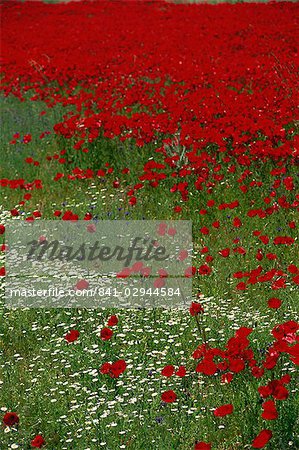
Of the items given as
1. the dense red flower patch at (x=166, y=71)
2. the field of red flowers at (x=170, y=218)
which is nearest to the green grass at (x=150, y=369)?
the field of red flowers at (x=170, y=218)

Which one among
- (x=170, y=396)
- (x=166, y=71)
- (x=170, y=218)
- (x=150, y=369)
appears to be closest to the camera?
(x=170, y=396)

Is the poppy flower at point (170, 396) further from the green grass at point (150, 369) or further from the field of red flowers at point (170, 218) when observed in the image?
the green grass at point (150, 369)

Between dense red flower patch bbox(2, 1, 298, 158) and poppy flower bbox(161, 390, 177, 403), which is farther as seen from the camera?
dense red flower patch bbox(2, 1, 298, 158)

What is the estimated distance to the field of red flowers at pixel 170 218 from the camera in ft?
12.8

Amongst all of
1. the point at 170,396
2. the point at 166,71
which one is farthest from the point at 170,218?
the point at 166,71

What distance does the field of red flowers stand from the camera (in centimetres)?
390

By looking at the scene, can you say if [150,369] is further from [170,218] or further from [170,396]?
[170,218]

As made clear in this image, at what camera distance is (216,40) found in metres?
14.8

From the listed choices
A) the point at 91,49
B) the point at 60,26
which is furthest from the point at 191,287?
the point at 60,26

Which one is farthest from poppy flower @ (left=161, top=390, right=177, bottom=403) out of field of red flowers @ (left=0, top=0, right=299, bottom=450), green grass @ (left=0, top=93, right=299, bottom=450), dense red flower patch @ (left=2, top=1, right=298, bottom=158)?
dense red flower patch @ (left=2, top=1, right=298, bottom=158)

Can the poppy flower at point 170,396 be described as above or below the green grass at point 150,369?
above

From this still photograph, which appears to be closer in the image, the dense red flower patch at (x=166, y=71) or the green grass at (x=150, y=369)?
the green grass at (x=150, y=369)

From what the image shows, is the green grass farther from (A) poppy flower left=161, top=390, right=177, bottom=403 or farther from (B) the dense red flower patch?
(B) the dense red flower patch

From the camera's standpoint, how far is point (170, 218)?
6930 millimetres
